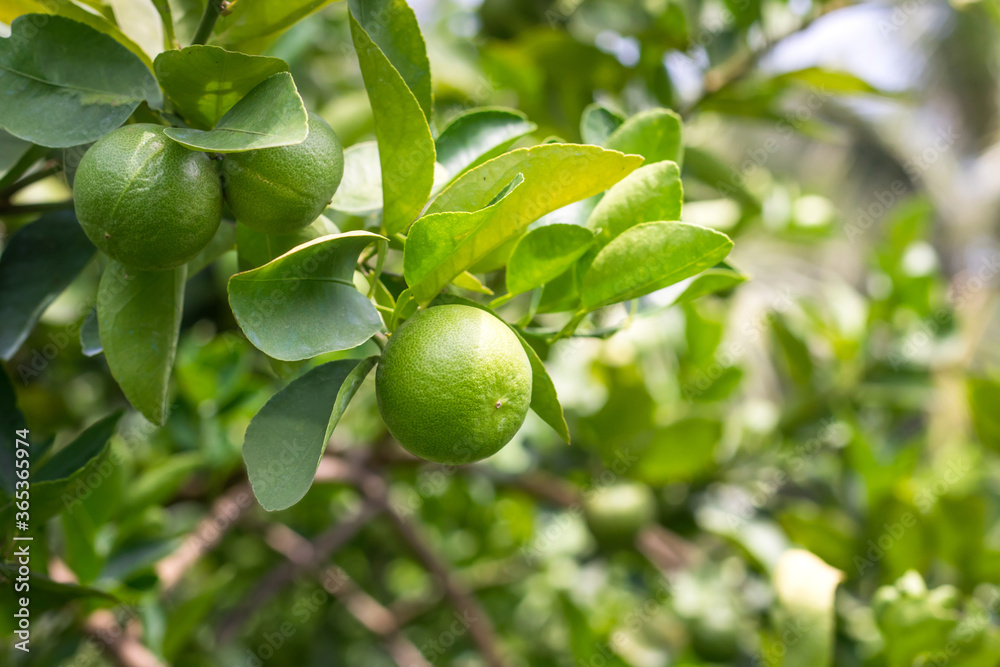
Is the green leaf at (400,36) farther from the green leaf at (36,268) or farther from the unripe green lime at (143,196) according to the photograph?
the green leaf at (36,268)

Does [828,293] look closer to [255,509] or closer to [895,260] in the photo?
[895,260]

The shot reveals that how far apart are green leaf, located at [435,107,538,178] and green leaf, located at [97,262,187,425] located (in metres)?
0.28

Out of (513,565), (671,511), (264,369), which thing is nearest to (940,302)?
(671,511)

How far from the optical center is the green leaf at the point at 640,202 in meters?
0.62

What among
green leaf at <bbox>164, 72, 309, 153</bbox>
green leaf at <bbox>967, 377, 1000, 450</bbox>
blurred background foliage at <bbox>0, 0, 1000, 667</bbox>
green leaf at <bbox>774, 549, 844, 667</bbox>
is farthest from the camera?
green leaf at <bbox>967, 377, 1000, 450</bbox>

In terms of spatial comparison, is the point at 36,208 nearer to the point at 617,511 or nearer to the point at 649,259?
the point at 649,259

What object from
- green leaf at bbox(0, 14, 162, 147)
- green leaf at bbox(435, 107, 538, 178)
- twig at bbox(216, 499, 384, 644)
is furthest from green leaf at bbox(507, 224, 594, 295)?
twig at bbox(216, 499, 384, 644)

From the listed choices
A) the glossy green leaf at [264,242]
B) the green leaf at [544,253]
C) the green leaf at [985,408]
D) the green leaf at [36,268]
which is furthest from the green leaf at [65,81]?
the green leaf at [985,408]

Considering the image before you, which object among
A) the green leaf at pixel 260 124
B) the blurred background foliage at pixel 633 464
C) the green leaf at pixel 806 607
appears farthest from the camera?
the blurred background foliage at pixel 633 464

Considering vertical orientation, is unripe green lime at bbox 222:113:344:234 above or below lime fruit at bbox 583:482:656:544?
above

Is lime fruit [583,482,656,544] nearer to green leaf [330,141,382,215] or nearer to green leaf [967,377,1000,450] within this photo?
green leaf [967,377,1000,450]

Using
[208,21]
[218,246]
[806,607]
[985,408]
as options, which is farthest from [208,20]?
[985,408]

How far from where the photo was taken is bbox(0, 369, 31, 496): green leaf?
0.76 m

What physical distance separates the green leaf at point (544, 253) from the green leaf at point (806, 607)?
67 cm
